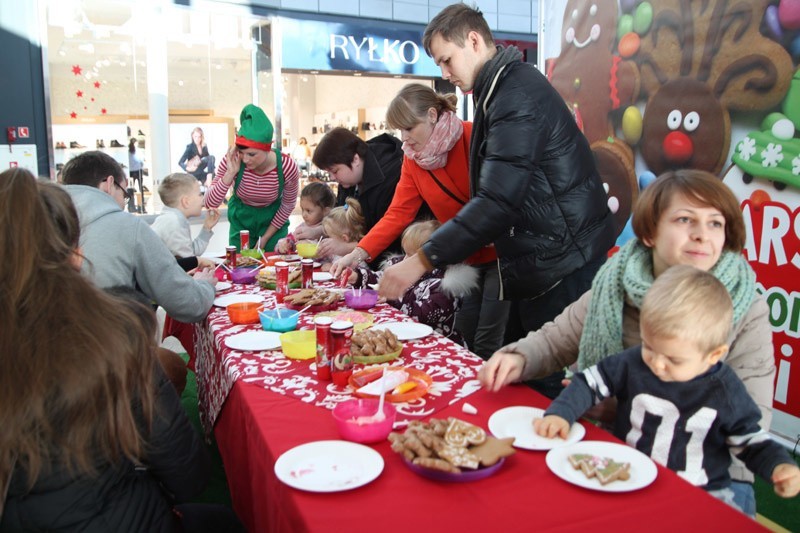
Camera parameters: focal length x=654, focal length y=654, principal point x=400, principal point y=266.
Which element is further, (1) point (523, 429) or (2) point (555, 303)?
(2) point (555, 303)

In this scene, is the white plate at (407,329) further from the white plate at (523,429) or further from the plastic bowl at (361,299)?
the white plate at (523,429)

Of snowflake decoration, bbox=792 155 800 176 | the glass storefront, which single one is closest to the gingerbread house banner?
snowflake decoration, bbox=792 155 800 176

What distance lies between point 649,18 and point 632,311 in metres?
2.47

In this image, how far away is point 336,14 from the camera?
301 inches

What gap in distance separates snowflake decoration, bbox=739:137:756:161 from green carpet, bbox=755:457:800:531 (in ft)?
4.87

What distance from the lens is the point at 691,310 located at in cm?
133

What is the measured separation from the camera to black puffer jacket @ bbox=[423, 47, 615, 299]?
89.9 inches

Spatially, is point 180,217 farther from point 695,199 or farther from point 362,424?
point 695,199

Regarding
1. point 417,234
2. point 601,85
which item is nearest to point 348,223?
point 417,234

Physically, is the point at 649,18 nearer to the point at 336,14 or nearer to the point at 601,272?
the point at 601,272

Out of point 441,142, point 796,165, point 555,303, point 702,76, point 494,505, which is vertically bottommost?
point 494,505

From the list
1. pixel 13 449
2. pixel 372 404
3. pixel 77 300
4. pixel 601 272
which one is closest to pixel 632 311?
pixel 601 272

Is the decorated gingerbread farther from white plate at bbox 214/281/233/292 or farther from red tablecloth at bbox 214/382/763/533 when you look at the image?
red tablecloth at bbox 214/382/763/533

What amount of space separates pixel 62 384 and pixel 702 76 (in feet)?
10.5
